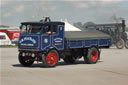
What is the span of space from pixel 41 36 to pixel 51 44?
2.44 ft

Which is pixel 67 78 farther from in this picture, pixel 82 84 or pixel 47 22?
pixel 47 22

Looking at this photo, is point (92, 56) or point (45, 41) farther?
point (92, 56)

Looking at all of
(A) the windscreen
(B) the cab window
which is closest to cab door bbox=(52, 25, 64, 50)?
(B) the cab window

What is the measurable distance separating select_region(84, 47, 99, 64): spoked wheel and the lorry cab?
82.1 inches

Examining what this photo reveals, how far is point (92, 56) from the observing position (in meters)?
19.2

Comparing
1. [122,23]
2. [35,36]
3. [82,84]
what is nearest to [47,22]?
[35,36]

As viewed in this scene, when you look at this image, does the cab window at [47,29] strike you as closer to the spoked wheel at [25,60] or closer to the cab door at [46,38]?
the cab door at [46,38]

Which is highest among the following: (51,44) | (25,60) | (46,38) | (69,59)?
(46,38)

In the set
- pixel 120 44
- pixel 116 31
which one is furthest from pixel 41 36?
pixel 116 31

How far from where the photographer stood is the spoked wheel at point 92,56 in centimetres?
1870

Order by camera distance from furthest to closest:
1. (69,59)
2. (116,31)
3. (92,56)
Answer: (116,31) < (69,59) < (92,56)

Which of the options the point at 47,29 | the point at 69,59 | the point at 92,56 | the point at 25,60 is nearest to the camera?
the point at 47,29

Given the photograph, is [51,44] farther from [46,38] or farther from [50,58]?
[50,58]

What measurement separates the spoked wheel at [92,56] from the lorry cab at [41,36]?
82.1 inches
